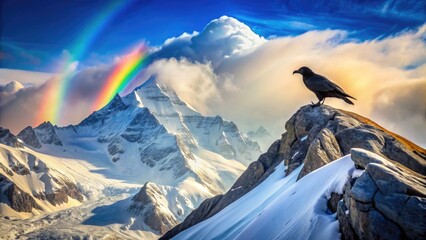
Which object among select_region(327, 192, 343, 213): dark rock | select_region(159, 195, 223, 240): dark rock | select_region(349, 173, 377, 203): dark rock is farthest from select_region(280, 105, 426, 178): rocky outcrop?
select_region(159, 195, 223, 240): dark rock

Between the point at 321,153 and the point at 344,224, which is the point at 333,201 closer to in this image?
the point at 344,224

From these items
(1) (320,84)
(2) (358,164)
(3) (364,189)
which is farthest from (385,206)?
(1) (320,84)

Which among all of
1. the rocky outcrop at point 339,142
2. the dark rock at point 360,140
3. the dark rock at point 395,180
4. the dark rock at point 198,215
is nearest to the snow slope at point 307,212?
the dark rock at point 395,180

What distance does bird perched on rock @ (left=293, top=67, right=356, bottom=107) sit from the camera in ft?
81.6

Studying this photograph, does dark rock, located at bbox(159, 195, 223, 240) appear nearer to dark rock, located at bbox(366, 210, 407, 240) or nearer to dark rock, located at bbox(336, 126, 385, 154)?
dark rock, located at bbox(336, 126, 385, 154)

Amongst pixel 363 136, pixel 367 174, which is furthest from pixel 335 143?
pixel 367 174

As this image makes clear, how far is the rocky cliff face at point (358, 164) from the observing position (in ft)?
39.5

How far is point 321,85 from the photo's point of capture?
25672 mm

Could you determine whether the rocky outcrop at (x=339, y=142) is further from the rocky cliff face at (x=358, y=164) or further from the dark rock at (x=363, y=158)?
the dark rock at (x=363, y=158)

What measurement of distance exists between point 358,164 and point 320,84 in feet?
36.7

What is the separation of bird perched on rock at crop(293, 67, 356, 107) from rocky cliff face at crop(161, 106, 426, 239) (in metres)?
3.59

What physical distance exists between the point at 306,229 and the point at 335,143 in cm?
1514

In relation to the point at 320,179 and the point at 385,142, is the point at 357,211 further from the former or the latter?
the point at 385,142

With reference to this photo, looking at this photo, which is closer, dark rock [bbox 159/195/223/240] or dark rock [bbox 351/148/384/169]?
dark rock [bbox 351/148/384/169]
